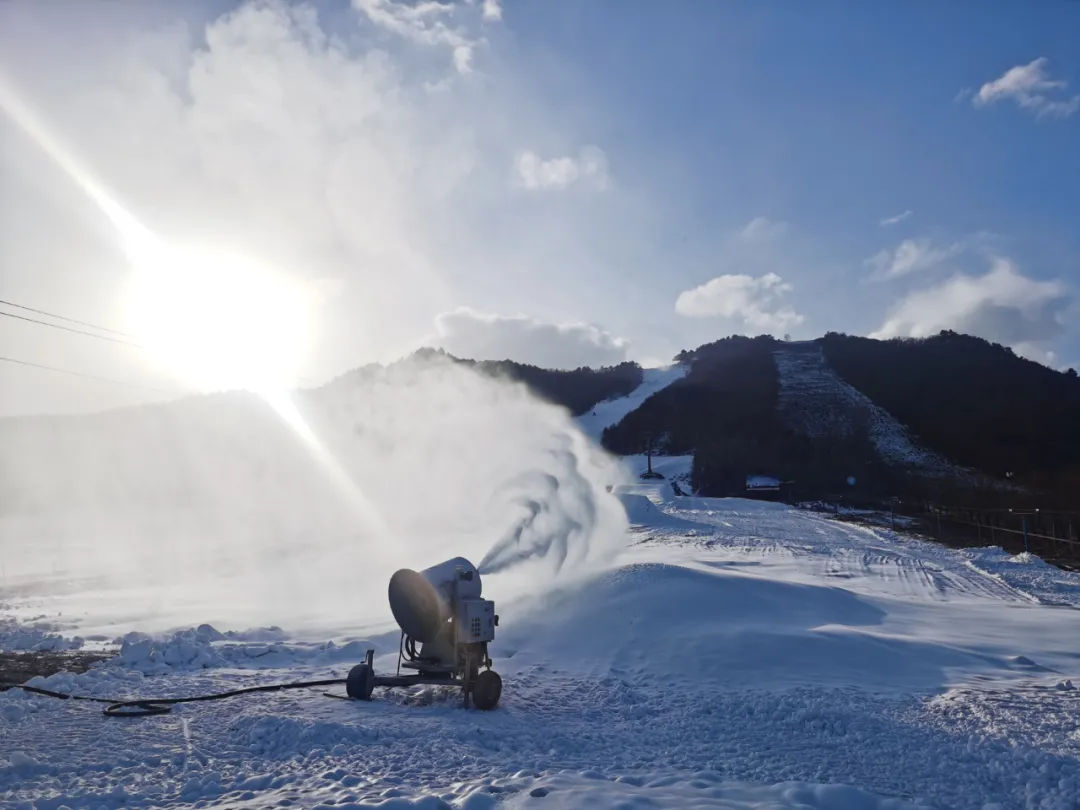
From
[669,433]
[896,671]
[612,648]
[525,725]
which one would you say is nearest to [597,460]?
[612,648]

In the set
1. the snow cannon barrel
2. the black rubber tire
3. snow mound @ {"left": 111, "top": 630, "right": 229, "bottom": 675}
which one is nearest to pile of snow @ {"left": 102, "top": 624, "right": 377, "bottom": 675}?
snow mound @ {"left": 111, "top": 630, "right": 229, "bottom": 675}

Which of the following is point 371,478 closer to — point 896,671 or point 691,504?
Answer: point 691,504

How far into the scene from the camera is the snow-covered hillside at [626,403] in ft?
444

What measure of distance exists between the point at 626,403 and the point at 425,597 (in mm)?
139359

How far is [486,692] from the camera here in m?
9.21

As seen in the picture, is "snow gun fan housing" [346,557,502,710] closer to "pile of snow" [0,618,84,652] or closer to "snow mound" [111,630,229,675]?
"snow mound" [111,630,229,675]

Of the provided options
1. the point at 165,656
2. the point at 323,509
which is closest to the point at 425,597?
the point at 165,656

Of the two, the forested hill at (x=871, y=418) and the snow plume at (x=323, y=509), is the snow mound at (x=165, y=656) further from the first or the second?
the forested hill at (x=871, y=418)

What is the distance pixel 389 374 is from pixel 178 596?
19.9 meters

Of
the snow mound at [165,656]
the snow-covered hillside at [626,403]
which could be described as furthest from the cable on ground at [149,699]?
the snow-covered hillside at [626,403]

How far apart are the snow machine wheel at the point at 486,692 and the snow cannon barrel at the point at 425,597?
3.47ft

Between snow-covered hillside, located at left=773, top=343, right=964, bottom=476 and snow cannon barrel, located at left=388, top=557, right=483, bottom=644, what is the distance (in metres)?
80.9

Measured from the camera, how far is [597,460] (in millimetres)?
29859

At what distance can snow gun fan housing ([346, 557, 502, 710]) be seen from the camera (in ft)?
31.8
